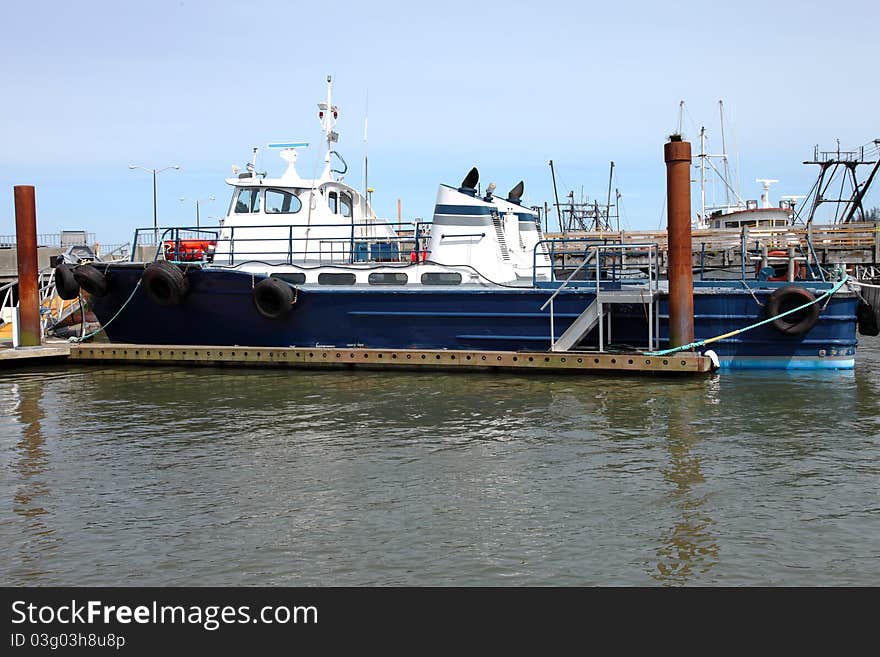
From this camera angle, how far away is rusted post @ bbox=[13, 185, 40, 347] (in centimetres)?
1598

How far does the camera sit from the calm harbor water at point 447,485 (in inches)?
242

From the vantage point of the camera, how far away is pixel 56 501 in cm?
762

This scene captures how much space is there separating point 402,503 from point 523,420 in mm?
3509

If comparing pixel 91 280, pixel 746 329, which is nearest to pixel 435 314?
pixel 746 329

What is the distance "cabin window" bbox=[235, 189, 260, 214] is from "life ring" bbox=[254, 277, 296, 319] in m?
2.45

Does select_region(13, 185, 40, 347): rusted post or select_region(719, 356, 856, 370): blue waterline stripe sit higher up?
select_region(13, 185, 40, 347): rusted post

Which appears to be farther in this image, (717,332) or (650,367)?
(717,332)

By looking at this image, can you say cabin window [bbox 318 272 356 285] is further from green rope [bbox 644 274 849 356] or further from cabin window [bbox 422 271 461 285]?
green rope [bbox 644 274 849 356]

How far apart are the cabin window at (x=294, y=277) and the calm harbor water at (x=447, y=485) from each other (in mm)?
3274

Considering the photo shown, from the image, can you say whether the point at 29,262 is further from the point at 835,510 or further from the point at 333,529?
the point at 835,510
